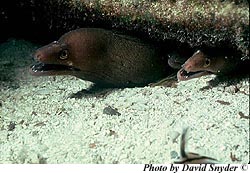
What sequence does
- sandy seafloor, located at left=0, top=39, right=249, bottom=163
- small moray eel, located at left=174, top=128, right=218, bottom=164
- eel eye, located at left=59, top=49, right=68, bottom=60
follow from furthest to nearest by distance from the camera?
eel eye, located at left=59, top=49, right=68, bottom=60
sandy seafloor, located at left=0, top=39, right=249, bottom=163
small moray eel, located at left=174, top=128, right=218, bottom=164

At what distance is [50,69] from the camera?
2.81m

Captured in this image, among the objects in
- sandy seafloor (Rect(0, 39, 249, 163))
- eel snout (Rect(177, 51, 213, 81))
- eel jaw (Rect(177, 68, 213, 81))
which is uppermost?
eel snout (Rect(177, 51, 213, 81))

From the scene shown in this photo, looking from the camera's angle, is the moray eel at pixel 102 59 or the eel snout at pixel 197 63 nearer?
the eel snout at pixel 197 63

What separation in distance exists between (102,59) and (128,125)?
0.87 metres

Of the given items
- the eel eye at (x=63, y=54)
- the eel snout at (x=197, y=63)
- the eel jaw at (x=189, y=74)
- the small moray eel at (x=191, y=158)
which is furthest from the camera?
A: the eel eye at (x=63, y=54)

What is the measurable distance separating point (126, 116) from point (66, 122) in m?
0.42

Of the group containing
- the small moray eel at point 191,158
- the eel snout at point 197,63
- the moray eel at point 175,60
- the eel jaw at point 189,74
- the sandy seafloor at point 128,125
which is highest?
the moray eel at point 175,60

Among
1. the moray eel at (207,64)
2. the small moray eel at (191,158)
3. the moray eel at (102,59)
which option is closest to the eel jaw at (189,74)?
the moray eel at (207,64)

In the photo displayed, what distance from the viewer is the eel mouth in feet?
9.13

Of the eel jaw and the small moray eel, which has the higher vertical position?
the eel jaw

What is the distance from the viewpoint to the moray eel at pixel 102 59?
9.14 ft

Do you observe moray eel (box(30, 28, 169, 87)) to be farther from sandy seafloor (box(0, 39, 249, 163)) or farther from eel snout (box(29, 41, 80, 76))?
sandy seafloor (box(0, 39, 249, 163))

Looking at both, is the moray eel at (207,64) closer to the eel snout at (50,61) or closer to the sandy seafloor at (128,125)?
the sandy seafloor at (128,125)

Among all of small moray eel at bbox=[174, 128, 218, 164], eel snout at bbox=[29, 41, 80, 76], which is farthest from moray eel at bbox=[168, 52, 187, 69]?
small moray eel at bbox=[174, 128, 218, 164]
